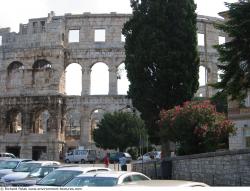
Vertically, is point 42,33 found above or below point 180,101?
above

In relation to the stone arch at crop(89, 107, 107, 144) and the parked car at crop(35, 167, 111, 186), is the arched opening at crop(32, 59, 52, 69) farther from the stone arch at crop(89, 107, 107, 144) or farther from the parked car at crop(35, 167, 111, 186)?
the parked car at crop(35, 167, 111, 186)

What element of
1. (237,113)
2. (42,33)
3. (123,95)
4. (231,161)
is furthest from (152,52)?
(42,33)

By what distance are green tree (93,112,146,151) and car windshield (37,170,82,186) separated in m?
39.3

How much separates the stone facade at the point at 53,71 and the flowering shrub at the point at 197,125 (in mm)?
32740

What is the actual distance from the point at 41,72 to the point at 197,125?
3872cm

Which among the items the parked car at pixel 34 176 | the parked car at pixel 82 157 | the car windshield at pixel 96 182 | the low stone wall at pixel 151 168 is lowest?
the parked car at pixel 82 157

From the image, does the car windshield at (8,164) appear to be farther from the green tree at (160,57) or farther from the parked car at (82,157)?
the parked car at (82,157)

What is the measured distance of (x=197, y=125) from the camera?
24.6 metres

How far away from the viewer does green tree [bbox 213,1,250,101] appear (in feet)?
58.3

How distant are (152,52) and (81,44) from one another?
98.0ft

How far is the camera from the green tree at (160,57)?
31453 millimetres

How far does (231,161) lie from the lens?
19984 mm

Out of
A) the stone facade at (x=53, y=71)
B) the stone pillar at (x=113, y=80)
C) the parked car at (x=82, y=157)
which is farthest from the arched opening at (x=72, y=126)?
the parked car at (x=82, y=157)

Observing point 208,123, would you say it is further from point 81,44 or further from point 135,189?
point 81,44
